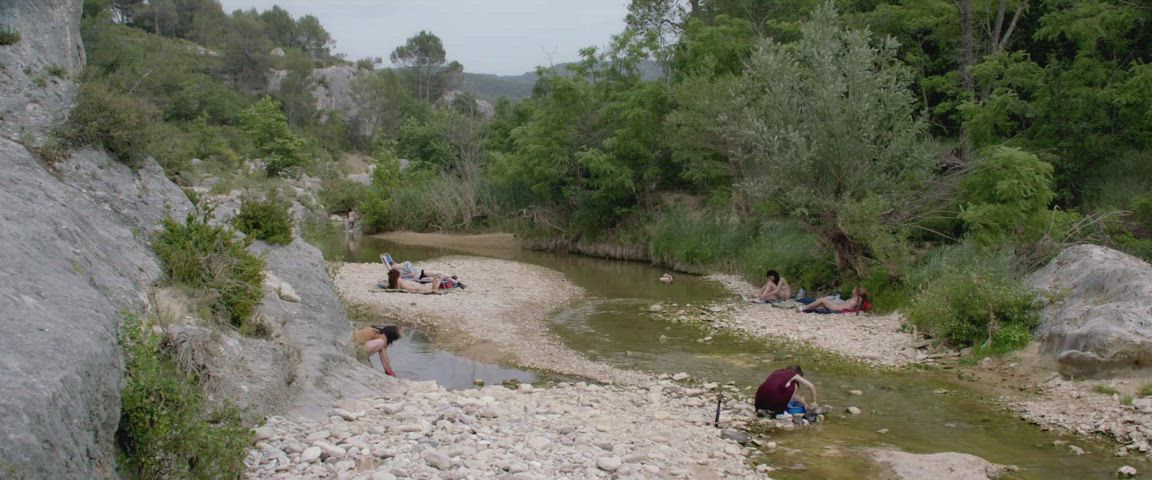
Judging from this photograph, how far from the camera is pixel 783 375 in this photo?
11805 mm

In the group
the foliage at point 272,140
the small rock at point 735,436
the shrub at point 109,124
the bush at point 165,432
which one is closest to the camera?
the bush at point 165,432

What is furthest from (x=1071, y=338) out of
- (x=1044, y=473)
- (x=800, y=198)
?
(x=800, y=198)

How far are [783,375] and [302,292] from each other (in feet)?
26.5

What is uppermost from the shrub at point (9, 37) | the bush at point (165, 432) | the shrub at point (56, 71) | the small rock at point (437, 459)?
the shrub at point (9, 37)

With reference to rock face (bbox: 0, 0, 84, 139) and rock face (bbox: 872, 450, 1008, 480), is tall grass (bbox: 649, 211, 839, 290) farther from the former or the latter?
rock face (bbox: 0, 0, 84, 139)

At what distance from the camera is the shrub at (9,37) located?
1306 cm

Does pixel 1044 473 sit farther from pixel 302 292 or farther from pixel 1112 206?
pixel 1112 206

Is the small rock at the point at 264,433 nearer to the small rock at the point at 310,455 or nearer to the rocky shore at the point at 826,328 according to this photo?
the small rock at the point at 310,455

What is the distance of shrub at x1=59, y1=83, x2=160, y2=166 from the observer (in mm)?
12062

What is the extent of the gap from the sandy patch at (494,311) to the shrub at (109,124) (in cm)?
699

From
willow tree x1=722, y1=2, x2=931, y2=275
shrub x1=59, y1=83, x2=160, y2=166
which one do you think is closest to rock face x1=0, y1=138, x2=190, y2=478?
shrub x1=59, y1=83, x2=160, y2=166

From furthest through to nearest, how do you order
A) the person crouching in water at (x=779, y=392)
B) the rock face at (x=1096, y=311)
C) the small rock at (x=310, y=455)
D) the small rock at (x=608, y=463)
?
the rock face at (x=1096, y=311)
the person crouching in water at (x=779, y=392)
the small rock at (x=608, y=463)
the small rock at (x=310, y=455)

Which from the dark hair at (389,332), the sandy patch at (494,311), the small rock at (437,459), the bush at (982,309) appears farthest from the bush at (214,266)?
the bush at (982,309)

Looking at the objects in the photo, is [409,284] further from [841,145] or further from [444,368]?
[841,145]
